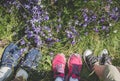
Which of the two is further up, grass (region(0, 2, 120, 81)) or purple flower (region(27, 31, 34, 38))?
→ purple flower (region(27, 31, 34, 38))

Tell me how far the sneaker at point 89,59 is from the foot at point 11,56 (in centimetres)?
108

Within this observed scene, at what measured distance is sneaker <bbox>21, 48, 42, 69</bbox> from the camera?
16.7 ft

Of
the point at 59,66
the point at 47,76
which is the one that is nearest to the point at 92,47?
the point at 59,66

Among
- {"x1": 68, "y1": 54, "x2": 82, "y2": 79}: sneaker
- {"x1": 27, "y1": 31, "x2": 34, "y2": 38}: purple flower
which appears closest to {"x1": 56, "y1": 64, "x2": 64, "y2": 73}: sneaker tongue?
{"x1": 68, "y1": 54, "x2": 82, "y2": 79}: sneaker

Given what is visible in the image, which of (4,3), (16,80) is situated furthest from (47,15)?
(16,80)

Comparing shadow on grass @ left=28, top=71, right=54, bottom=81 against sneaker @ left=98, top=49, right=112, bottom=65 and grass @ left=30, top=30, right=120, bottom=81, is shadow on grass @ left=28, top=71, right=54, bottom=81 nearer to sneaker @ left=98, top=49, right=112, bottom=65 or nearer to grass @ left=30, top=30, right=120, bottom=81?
grass @ left=30, top=30, right=120, bottom=81

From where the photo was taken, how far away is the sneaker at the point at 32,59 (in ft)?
16.7

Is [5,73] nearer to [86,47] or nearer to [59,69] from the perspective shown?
[59,69]

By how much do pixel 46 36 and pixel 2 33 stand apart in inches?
29.2

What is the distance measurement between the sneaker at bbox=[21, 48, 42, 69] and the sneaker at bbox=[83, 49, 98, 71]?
2.45 ft

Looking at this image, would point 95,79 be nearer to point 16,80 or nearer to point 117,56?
point 117,56

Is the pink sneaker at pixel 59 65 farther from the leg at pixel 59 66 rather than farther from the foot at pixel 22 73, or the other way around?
the foot at pixel 22 73

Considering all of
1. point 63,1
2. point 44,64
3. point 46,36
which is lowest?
point 44,64

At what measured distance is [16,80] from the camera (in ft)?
15.0
